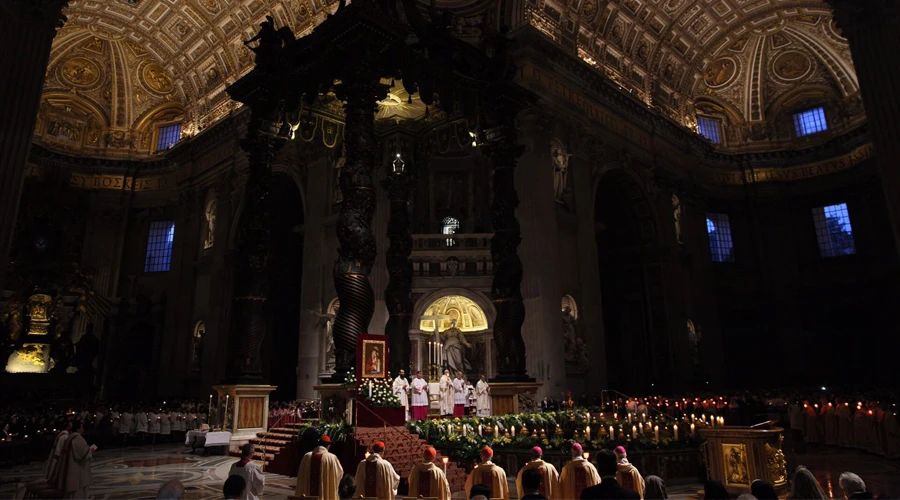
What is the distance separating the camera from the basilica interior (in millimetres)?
18750

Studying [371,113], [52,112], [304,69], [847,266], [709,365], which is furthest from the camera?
[52,112]

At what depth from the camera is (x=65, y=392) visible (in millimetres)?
24578

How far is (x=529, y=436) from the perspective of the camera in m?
9.23

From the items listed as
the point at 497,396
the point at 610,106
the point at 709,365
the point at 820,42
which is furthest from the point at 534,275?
the point at 820,42

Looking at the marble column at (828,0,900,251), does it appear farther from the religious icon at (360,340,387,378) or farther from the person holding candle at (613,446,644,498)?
the religious icon at (360,340,387,378)

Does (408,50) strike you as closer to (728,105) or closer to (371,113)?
(371,113)

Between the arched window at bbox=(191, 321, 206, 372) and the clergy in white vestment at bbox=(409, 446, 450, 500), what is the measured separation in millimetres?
21198

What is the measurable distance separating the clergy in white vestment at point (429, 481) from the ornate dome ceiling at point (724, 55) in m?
17.3

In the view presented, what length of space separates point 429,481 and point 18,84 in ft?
26.9

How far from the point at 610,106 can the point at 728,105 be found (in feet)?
38.0

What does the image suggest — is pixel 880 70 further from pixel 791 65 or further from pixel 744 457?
pixel 791 65

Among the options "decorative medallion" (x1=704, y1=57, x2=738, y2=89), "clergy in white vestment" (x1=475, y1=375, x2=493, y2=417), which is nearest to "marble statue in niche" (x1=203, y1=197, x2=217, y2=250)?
"clergy in white vestment" (x1=475, y1=375, x2=493, y2=417)

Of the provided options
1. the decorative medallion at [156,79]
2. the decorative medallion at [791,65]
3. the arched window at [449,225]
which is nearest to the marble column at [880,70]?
the arched window at [449,225]

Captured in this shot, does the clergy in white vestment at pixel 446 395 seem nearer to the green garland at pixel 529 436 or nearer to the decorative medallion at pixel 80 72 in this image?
the green garland at pixel 529 436
